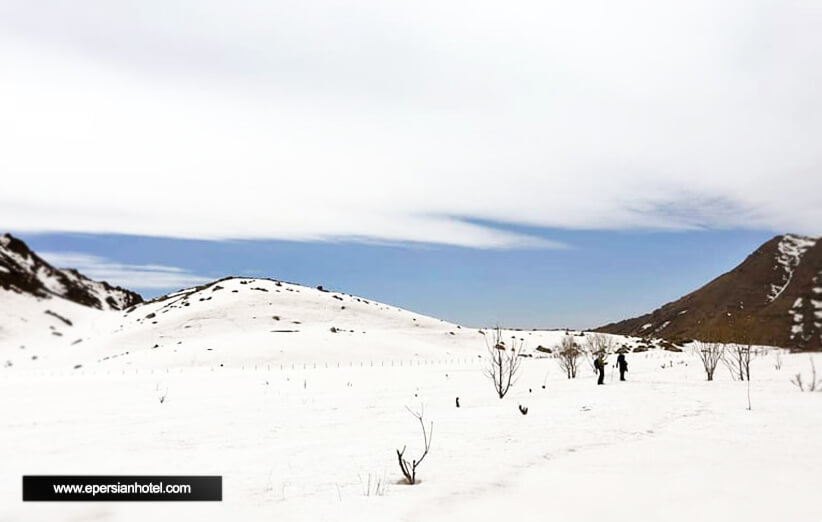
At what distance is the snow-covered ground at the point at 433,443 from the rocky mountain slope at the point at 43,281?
252ft

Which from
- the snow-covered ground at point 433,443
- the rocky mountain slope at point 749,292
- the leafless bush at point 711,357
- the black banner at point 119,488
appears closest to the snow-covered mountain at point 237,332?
the snow-covered ground at point 433,443

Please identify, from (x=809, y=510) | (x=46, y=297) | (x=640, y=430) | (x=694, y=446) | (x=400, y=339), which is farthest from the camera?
(x=46, y=297)

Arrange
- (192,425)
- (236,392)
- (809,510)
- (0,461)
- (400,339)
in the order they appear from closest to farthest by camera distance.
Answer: (809,510) → (0,461) → (192,425) → (236,392) → (400,339)

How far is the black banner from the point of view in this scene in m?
7.41

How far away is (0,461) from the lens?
31.8ft

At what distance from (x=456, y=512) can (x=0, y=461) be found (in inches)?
342

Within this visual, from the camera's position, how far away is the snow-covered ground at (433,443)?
7320 mm

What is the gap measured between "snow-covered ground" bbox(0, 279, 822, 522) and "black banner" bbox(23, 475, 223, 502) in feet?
0.75

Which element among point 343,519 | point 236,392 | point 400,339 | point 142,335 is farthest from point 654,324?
point 343,519

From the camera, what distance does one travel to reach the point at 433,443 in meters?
11.4

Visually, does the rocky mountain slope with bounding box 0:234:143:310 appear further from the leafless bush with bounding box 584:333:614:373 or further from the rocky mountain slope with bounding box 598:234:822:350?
the rocky mountain slope with bounding box 598:234:822:350

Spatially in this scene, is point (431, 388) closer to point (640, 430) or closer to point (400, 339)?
point (640, 430)

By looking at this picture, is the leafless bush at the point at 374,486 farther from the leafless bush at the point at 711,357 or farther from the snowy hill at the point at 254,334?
the snowy hill at the point at 254,334

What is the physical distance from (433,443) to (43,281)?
112390mm
